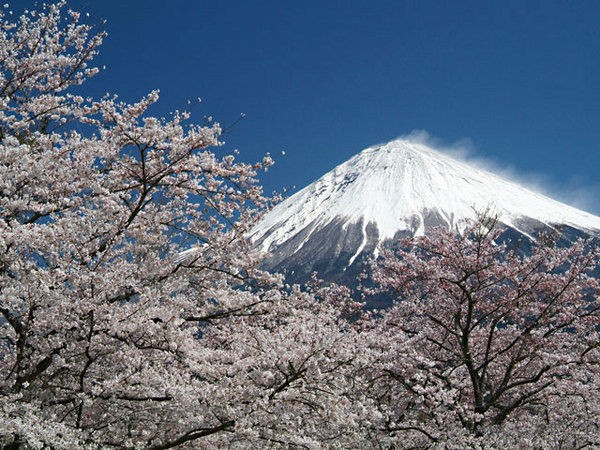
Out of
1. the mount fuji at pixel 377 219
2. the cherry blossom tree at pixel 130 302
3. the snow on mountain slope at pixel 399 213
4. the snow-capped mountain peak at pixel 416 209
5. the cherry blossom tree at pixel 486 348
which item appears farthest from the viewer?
the snow-capped mountain peak at pixel 416 209

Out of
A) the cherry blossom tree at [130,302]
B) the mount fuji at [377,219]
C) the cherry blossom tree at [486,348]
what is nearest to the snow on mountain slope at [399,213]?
the mount fuji at [377,219]

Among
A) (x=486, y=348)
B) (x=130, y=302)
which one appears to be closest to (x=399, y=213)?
(x=486, y=348)

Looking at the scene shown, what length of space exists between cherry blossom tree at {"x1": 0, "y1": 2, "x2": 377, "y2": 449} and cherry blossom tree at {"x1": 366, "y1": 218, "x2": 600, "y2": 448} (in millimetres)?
1785

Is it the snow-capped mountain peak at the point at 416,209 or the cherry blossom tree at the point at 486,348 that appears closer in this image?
the cherry blossom tree at the point at 486,348

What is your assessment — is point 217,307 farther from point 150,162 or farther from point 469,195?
point 469,195

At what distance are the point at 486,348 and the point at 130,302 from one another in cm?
746

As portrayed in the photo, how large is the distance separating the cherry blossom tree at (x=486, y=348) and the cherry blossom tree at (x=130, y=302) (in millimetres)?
1785

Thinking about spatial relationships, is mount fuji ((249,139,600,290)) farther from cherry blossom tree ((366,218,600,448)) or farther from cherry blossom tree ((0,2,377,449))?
cherry blossom tree ((0,2,377,449))

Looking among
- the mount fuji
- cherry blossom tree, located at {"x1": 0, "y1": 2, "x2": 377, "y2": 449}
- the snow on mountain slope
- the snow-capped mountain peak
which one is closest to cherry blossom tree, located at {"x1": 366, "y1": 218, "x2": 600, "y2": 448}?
cherry blossom tree, located at {"x1": 0, "y1": 2, "x2": 377, "y2": 449}

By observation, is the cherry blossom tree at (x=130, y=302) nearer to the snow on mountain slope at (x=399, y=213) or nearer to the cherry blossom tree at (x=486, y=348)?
the cherry blossom tree at (x=486, y=348)

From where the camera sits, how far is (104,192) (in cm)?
691

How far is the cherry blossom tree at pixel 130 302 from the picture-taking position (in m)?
5.95

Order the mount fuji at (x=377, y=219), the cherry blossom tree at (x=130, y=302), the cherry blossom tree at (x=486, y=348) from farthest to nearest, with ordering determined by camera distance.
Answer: the mount fuji at (x=377, y=219), the cherry blossom tree at (x=486, y=348), the cherry blossom tree at (x=130, y=302)

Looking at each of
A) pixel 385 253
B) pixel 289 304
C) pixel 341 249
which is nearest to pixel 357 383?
pixel 289 304
